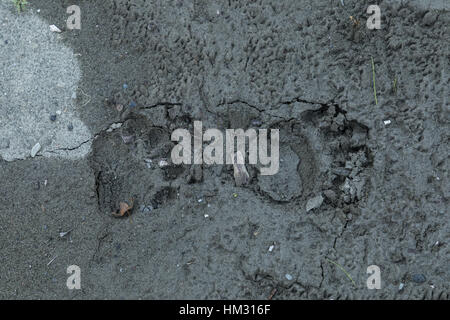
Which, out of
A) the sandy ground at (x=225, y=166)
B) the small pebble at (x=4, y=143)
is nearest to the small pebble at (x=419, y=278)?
the sandy ground at (x=225, y=166)

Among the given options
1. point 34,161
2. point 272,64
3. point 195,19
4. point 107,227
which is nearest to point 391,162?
point 272,64

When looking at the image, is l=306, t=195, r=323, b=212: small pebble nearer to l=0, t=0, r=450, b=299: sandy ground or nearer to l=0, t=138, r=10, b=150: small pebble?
l=0, t=0, r=450, b=299: sandy ground

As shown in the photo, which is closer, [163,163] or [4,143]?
[163,163]

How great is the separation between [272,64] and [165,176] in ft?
2.84

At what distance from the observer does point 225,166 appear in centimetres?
279

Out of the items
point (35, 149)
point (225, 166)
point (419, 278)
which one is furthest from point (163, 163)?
point (419, 278)

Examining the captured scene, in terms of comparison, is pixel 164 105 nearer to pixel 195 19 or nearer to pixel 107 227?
pixel 195 19

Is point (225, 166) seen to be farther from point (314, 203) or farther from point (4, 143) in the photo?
point (4, 143)

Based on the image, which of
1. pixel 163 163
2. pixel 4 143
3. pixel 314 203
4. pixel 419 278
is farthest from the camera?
pixel 4 143

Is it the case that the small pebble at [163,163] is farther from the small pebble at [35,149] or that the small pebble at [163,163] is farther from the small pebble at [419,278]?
the small pebble at [419,278]

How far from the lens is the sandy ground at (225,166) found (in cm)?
262

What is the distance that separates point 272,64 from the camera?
2859 mm

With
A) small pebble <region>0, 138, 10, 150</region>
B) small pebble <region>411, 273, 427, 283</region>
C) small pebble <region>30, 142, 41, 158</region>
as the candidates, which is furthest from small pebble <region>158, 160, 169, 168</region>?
small pebble <region>411, 273, 427, 283</region>

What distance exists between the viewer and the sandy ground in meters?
2.62
